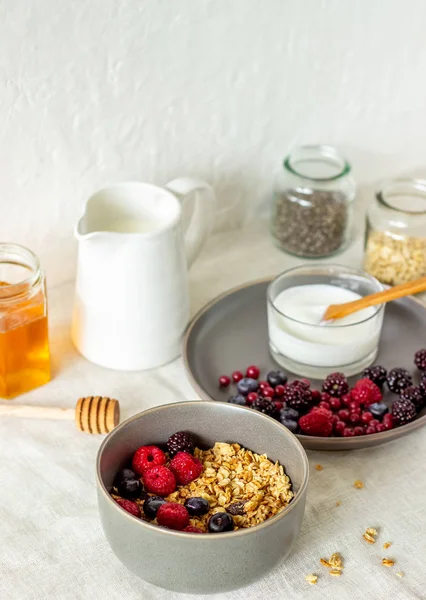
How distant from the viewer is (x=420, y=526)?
0.82 meters

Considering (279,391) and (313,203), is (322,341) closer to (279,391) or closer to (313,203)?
(279,391)

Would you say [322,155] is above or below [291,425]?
above

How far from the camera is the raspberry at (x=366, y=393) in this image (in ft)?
3.10

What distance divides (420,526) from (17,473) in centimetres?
39

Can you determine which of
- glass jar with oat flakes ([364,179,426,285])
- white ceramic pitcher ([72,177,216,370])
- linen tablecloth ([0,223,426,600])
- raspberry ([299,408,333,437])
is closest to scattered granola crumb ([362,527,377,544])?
linen tablecloth ([0,223,426,600])

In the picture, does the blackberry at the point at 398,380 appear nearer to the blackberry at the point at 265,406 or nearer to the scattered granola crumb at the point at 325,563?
the blackberry at the point at 265,406

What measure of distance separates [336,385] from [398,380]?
2.8 inches

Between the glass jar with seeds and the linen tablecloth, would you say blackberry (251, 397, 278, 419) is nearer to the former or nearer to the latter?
the linen tablecloth

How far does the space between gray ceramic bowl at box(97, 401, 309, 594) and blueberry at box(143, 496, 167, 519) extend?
0.13 ft

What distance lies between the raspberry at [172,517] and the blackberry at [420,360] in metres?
0.39

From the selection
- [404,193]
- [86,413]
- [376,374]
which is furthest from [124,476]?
[404,193]

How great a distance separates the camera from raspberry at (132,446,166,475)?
798 mm

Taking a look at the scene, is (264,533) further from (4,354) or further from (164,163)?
(164,163)

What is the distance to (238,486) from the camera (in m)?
0.80
